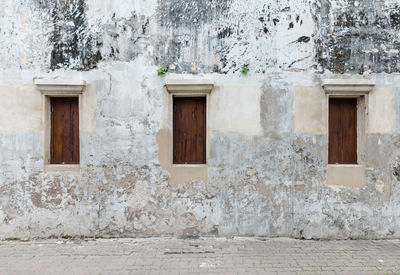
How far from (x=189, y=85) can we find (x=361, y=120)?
3.41m

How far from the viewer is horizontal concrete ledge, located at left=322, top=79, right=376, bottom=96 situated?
16.1 feet

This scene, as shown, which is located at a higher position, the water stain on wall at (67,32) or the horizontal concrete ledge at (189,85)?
the water stain on wall at (67,32)

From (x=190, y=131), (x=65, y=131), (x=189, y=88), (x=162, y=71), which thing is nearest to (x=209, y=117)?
(x=190, y=131)

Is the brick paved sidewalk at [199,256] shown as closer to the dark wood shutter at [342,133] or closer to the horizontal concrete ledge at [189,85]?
the dark wood shutter at [342,133]

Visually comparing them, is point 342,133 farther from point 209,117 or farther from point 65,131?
point 65,131

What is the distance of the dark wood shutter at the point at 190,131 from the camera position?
5199mm

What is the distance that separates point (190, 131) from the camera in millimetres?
5207

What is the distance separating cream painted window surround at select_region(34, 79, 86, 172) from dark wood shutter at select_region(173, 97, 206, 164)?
1843 millimetres

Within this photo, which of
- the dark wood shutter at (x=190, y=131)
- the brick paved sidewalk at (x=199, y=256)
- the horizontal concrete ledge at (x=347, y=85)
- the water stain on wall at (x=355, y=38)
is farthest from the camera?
the dark wood shutter at (x=190, y=131)

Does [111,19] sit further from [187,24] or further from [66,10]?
[187,24]

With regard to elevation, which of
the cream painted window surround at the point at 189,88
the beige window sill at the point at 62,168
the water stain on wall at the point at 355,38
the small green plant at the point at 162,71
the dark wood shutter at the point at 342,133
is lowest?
the beige window sill at the point at 62,168

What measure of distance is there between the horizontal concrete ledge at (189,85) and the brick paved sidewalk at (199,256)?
2.82 meters

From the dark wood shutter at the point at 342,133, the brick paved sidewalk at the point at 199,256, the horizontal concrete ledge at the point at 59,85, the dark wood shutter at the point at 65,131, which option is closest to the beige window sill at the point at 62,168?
the dark wood shutter at the point at 65,131

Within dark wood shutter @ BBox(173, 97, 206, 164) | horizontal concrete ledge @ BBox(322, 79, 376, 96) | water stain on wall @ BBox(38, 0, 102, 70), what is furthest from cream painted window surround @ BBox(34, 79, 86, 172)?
horizontal concrete ledge @ BBox(322, 79, 376, 96)
